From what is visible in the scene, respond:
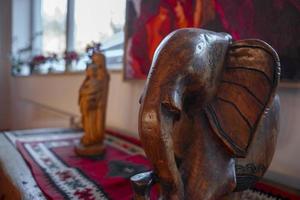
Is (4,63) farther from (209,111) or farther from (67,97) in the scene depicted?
(209,111)

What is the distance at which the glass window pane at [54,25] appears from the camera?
2.42 m

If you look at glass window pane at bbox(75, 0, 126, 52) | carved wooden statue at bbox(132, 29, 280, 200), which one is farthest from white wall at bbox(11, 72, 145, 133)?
carved wooden statue at bbox(132, 29, 280, 200)

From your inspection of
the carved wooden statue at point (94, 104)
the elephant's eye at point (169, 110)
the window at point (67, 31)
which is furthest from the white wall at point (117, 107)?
the elephant's eye at point (169, 110)

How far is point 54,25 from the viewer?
264 cm

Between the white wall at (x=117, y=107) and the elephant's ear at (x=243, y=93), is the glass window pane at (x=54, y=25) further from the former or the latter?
the elephant's ear at (x=243, y=93)

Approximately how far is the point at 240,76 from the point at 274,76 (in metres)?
0.04

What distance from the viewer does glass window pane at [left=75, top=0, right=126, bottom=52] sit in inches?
64.9

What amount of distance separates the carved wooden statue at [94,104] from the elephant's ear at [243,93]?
2.02 ft

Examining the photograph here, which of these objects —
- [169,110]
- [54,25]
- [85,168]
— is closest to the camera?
[169,110]

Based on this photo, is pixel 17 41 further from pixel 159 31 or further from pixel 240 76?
pixel 240 76

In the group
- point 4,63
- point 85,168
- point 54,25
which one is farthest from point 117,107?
point 4,63

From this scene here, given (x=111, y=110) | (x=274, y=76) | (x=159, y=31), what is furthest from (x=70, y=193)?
(x=111, y=110)

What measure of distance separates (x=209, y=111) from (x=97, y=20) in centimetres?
165

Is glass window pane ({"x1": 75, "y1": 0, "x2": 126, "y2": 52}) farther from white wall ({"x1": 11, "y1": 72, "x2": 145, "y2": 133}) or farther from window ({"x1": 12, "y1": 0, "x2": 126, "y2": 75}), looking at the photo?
white wall ({"x1": 11, "y1": 72, "x2": 145, "y2": 133})
